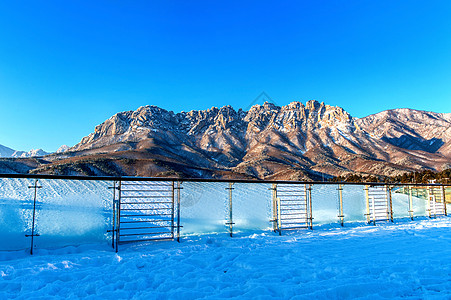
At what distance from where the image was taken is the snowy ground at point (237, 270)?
416cm

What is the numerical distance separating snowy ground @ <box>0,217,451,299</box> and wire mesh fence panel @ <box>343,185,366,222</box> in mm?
5970

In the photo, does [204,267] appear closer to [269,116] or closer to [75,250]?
[75,250]

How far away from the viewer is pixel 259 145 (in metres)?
148

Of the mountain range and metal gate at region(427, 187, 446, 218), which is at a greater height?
the mountain range

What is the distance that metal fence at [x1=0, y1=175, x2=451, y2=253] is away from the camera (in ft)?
25.1

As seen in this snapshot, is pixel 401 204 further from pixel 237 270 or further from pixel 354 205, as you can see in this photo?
pixel 237 270

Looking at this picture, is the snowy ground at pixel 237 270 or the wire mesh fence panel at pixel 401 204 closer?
the snowy ground at pixel 237 270

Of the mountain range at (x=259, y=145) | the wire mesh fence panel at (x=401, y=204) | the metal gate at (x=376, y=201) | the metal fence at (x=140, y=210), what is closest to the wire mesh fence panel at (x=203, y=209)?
the metal fence at (x=140, y=210)

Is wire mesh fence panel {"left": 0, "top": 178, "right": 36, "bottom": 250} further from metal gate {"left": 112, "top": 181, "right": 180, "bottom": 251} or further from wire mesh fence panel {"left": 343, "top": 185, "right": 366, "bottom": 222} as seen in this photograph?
wire mesh fence panel {"left": 343, "top": 185, "right": 366, "bottom": 222}

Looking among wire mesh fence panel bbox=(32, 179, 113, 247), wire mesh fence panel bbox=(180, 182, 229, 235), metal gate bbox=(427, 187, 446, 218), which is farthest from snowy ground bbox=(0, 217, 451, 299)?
metal gate bbox=(427, 187, 446, 218)

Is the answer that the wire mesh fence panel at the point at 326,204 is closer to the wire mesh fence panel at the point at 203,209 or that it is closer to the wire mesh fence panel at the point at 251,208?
the wire mesh fence panel at the point at 251,208

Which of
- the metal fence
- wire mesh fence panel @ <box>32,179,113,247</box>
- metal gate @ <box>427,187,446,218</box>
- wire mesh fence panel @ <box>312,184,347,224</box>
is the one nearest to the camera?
the metal fence

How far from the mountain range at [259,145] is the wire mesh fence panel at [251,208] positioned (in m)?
57.1

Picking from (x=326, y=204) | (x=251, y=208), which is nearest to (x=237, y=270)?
(x=251, y=208)
